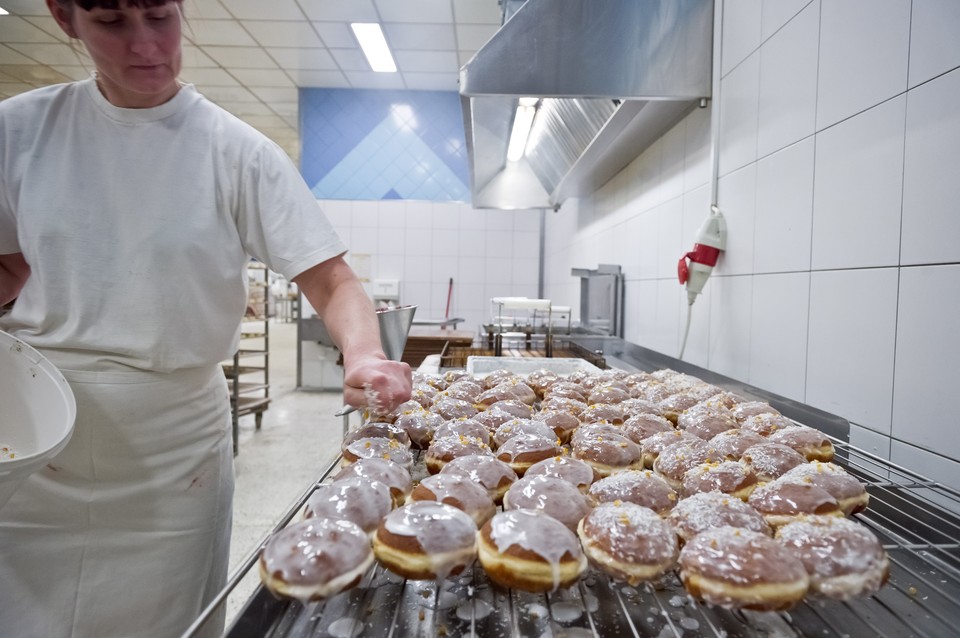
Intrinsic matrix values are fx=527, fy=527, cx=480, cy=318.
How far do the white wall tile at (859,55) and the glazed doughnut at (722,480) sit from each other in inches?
38.7

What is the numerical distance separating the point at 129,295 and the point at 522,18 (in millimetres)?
1761

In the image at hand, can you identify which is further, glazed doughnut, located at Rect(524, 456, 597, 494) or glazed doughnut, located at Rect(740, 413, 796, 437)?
glazed doughnut, located at Rect(740, 413, 796, 437)

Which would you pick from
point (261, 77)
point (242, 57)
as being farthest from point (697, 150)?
point (261, 77)

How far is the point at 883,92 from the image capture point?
4.18ft

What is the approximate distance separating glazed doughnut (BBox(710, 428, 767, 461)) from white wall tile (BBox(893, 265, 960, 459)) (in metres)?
0.36

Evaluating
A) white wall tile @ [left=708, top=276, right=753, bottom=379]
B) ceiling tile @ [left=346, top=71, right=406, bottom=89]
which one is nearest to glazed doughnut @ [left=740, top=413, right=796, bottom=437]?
white wall tile @ [left=708, top=276, right=753, bottom=379]

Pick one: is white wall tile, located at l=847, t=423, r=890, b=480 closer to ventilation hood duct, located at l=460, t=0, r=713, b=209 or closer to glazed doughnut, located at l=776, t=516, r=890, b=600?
glazed doughnut, located at l=776, t=516, r=890, b=600

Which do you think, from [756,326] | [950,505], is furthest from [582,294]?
[950,505]

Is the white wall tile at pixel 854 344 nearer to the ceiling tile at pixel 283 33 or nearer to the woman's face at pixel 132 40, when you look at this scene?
the woman's face at pixel 132 40

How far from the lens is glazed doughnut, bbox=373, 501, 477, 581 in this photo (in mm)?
682

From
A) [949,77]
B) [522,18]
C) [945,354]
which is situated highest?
Result: [522,18]

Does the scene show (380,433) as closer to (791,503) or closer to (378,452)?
(378,452)

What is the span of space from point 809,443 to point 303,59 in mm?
5852

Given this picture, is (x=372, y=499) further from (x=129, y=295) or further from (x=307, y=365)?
(x=307, y=365)
